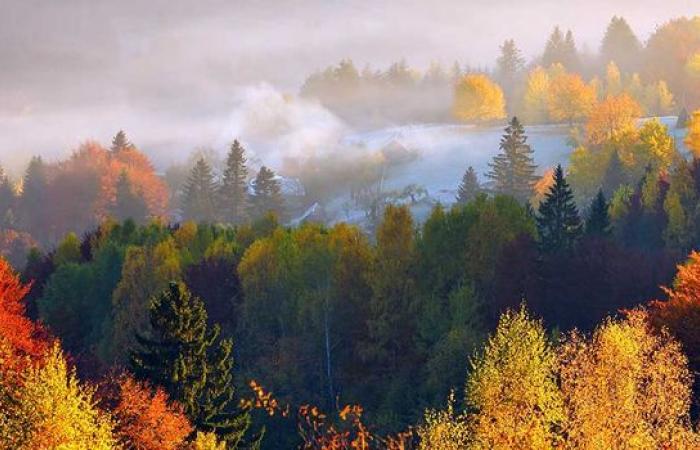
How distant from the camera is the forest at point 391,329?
31531mm

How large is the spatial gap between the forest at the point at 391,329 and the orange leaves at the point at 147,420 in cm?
11

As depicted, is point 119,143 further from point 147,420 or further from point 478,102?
point 147,420

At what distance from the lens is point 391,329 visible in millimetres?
55156

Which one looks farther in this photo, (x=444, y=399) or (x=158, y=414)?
(x=444, y=399)

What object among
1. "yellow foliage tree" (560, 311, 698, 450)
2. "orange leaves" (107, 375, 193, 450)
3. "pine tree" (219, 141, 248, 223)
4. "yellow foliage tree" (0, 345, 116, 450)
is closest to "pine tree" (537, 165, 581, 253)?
"yellow foliage tree" (560, 311, 698, 450)

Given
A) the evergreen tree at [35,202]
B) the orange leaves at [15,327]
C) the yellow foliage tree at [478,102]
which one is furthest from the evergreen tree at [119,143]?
the orange leaves at [15,327]

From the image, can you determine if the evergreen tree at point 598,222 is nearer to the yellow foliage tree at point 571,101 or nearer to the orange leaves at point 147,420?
the orange leaves at point 147,420

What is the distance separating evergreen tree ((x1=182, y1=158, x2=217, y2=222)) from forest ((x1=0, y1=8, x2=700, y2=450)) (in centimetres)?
4137

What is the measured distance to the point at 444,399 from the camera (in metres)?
47.2

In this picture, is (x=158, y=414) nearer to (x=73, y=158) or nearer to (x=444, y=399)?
(x=444, y=399)

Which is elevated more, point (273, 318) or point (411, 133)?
point (411, 133)

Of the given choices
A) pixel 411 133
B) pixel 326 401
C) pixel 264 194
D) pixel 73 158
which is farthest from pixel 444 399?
pixel 73 158

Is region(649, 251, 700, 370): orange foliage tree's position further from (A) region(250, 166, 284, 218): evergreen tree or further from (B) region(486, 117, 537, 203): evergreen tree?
(A) region(250, 166, 284, 218): evergreen tree

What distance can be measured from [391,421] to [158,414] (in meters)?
16.3
